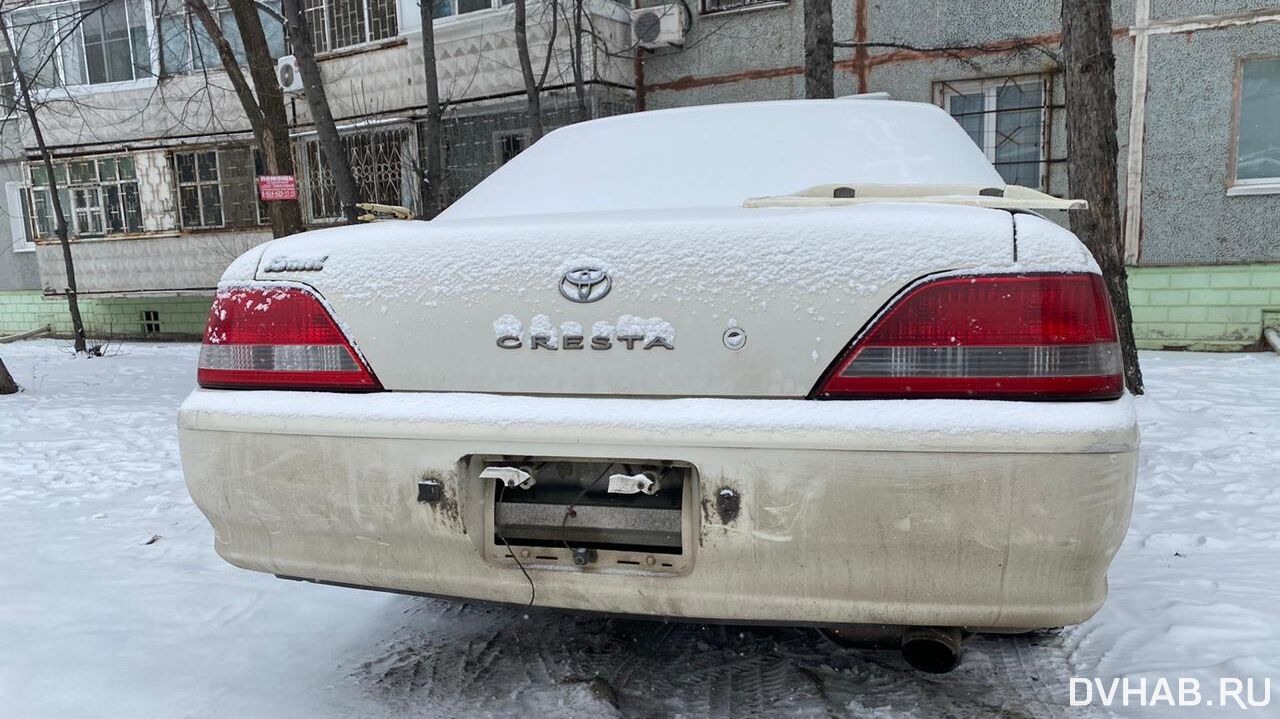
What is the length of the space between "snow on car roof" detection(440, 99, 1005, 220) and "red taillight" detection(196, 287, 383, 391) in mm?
754

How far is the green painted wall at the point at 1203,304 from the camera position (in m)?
8.05

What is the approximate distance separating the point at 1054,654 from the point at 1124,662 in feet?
0.52

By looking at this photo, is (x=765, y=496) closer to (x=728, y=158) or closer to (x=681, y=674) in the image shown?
(x=681, y=674)

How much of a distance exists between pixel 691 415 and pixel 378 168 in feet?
36.7

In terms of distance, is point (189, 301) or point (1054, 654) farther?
point (189, 301)

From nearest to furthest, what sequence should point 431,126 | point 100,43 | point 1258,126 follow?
point 431,126 → point 1258,126 → point 100,43

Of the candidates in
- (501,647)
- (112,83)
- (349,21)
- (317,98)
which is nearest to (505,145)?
(349,21)

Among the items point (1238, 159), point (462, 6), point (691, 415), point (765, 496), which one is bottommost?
point (765, 496)

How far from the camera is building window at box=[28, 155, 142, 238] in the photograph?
1329 cm

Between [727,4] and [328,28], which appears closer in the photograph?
[727,4]

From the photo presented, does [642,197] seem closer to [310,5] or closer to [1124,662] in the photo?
[1124,662]

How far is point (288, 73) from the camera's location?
10.7 m

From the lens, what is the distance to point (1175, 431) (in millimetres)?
4559

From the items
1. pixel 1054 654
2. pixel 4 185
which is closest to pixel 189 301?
pixel 4 185
